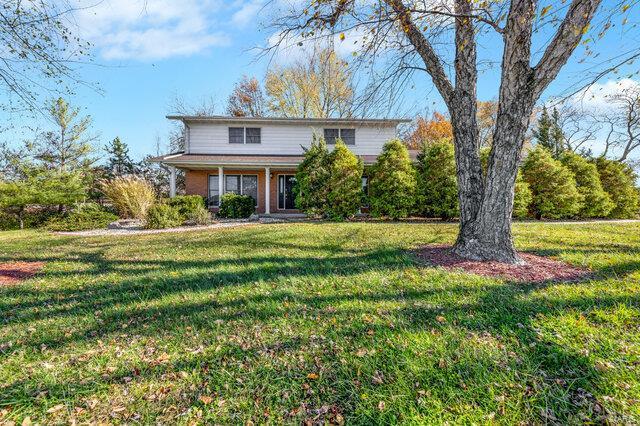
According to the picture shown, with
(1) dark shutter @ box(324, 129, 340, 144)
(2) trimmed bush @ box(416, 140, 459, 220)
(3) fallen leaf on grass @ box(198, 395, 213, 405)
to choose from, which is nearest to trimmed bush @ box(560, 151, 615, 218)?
(2) trimmed bush @ box(416, 140, 459, 220)

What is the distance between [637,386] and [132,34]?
25.1ft

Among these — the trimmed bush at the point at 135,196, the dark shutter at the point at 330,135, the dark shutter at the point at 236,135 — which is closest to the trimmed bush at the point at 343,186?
the dark shutter at the point at 330,135

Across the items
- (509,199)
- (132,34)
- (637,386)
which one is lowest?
(637,386)

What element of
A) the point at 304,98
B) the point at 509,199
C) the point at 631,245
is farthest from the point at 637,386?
the point at 304,98

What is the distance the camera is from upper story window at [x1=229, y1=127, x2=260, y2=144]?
1566 cm

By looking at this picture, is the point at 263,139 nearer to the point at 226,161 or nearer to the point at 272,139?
the point at 272,139

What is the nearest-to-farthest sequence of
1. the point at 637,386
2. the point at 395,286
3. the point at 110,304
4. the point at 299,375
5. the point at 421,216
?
1. the point at 637,386
2. the point at 299,375
3. the point at 110,304
4. the point at 395,286
5. the point at 421,216

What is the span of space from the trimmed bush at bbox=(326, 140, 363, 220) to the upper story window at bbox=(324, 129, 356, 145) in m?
3.92

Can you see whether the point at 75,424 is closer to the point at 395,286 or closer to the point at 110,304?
the point at 110,304

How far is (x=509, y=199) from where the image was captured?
470 centimetres

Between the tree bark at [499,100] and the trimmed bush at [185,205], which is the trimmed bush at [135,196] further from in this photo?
the tree bark at [499,100]

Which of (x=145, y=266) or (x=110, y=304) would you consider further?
(x=145, y=266)

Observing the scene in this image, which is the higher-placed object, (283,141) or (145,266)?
(283,141)

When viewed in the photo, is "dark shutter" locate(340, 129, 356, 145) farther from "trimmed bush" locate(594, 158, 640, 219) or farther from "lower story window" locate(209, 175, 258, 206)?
"trimmed bush" locate(594, 158, 640, 219)
